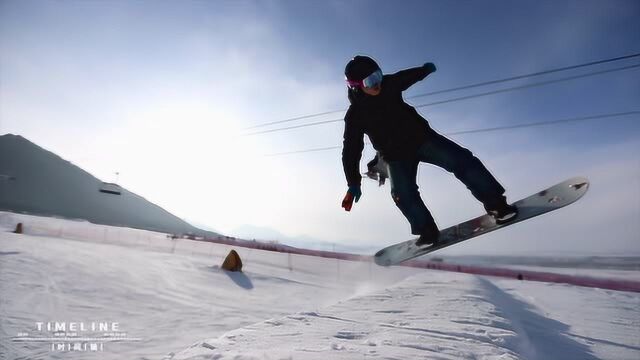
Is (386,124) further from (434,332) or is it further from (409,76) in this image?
(434,332)

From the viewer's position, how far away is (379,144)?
9.32 ft

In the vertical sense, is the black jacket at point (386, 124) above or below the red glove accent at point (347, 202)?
above

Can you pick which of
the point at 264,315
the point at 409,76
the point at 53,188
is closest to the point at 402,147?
the point at 409,76

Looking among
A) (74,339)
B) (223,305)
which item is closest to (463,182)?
(74,339)

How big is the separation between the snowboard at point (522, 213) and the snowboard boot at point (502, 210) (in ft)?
0.44

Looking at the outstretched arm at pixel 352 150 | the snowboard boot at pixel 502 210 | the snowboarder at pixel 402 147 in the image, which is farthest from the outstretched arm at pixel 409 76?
the snowboard boot at pixel 502 210

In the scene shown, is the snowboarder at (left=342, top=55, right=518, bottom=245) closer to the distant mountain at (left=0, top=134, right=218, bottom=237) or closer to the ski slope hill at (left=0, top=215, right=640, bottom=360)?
the ski slope hill at (left=0, top=215, right=640, bottom=360)

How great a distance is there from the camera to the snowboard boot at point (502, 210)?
106 inches

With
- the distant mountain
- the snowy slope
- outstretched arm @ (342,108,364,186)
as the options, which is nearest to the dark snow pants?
outstretched arm @ (342,108,364,186)

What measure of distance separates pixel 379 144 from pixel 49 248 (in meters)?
16.8

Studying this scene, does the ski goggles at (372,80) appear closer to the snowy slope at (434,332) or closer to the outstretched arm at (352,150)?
the outstretched arm at (352,150)

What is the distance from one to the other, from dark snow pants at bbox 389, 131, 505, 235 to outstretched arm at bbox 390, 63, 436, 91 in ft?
1.72

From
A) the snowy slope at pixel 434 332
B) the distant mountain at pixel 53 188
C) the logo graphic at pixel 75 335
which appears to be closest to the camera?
the snowy slope at pixel 434 332

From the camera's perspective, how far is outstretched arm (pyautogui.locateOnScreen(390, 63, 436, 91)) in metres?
2.73
